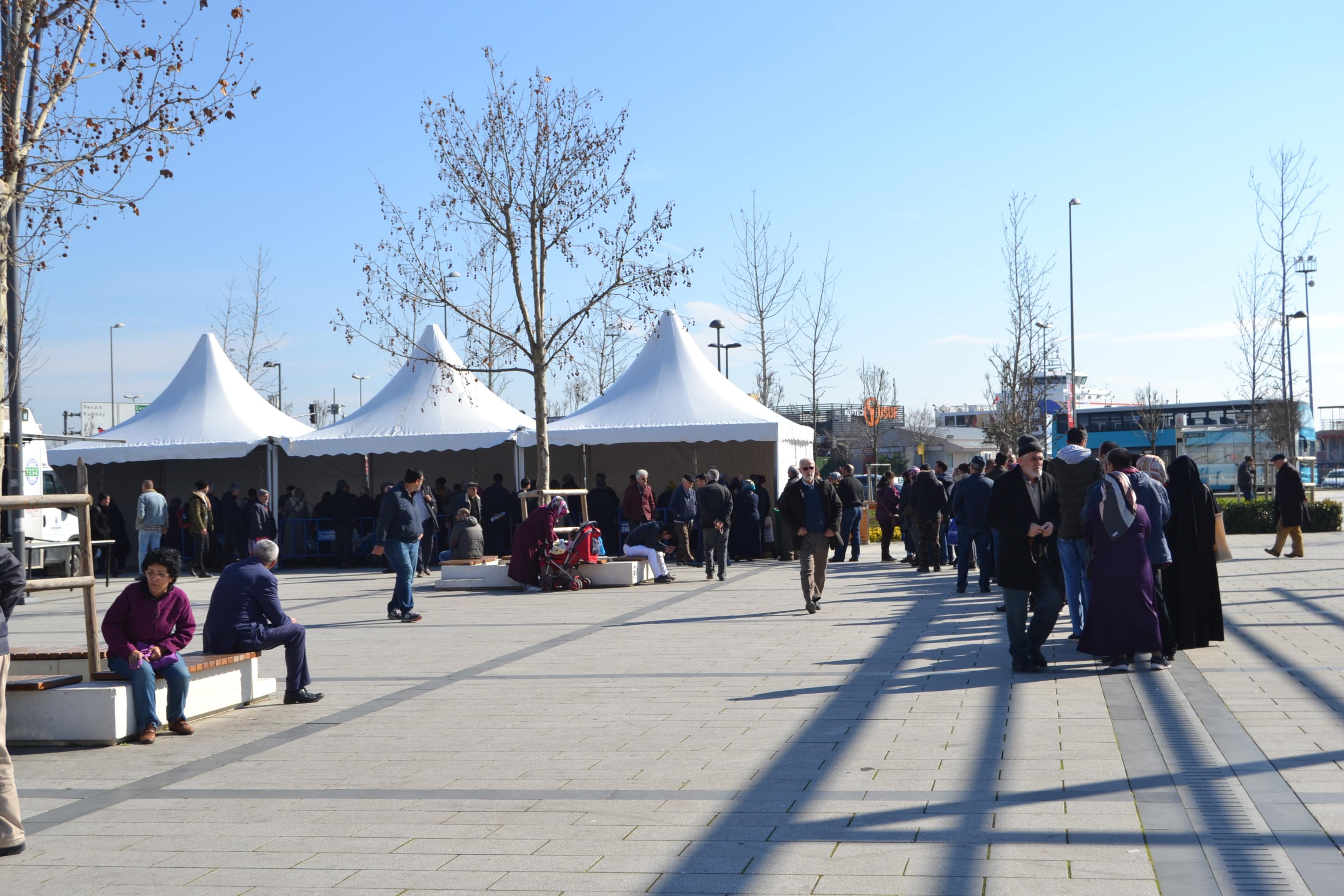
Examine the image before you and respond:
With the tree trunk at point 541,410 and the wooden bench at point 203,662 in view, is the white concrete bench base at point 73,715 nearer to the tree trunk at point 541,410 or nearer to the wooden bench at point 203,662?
the wooden bench at point 203,662

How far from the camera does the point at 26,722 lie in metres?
7.38

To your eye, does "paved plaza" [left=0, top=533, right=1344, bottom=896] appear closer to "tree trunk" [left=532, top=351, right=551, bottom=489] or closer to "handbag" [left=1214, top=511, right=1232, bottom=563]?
"handbag" [left=1214, top=511, right=1232, bottom=563]

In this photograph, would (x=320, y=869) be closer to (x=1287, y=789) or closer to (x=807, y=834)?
(x=807, y=834)

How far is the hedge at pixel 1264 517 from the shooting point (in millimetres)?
26094

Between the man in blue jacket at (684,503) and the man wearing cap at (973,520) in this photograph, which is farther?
the man in blue jacket at (684,503)

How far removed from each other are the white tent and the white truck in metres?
8.75

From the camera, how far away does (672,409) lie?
23094 millimetres

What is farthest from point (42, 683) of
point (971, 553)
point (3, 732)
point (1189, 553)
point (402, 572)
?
point (971, 553)

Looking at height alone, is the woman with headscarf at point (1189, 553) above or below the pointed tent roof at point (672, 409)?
below

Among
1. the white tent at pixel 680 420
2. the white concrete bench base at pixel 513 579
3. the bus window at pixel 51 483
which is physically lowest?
the white concrete bench base at pixel 513 579

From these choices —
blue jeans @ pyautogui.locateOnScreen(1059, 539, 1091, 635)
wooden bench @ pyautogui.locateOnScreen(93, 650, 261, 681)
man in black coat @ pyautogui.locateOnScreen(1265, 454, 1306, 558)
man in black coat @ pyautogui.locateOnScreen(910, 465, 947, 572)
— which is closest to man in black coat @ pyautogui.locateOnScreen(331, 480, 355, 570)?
man in black coat @ pyautogui.locateOnScreen(910, 465, 947, 572)

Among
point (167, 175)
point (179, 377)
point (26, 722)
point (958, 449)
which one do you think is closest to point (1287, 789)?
point (26, 722)

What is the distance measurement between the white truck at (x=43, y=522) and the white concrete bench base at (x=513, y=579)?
6.96 meters

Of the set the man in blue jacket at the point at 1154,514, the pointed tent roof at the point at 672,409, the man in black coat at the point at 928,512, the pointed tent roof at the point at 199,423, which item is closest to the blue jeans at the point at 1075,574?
the man in blue jacket at the point at 1154,514
